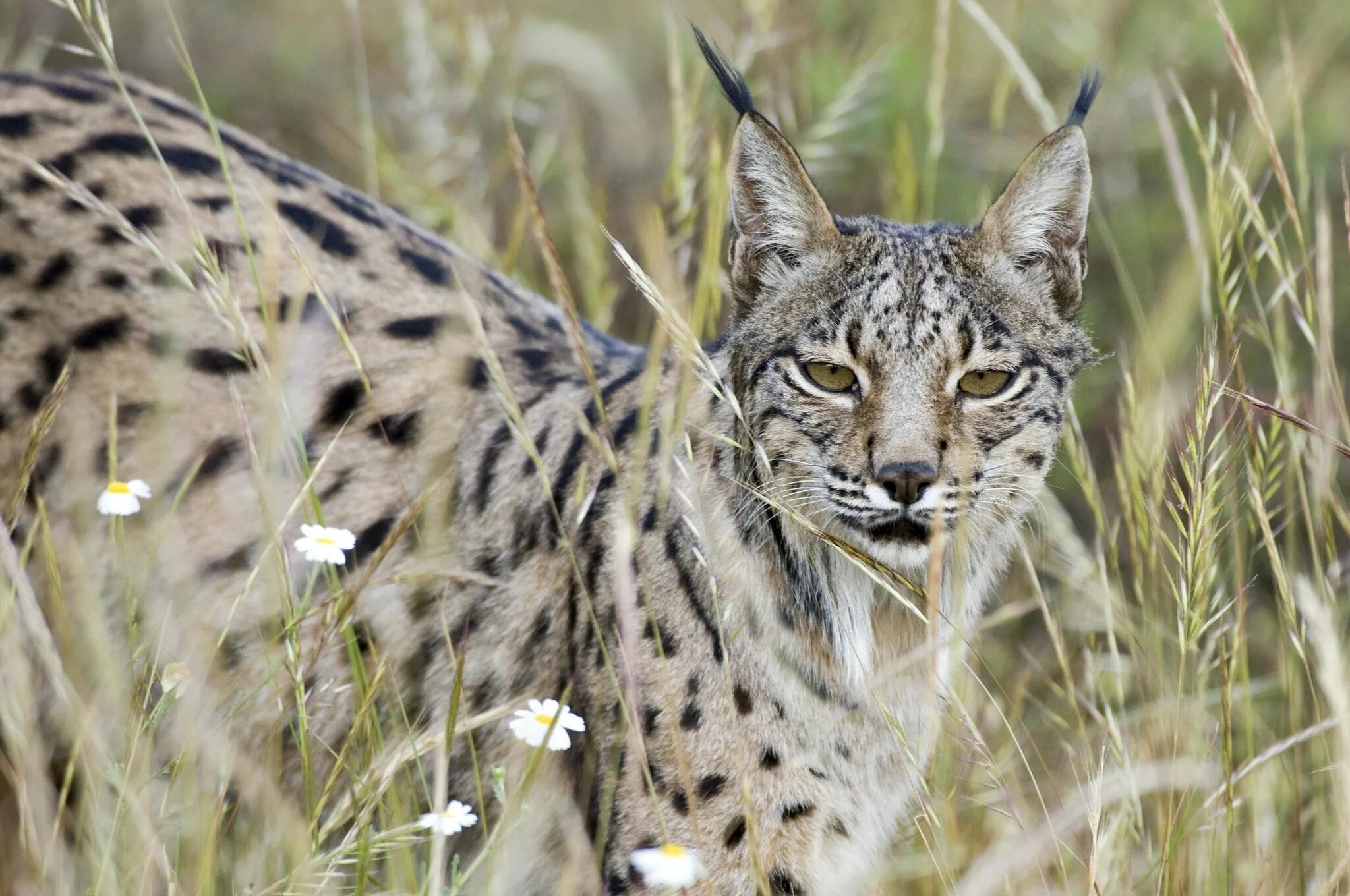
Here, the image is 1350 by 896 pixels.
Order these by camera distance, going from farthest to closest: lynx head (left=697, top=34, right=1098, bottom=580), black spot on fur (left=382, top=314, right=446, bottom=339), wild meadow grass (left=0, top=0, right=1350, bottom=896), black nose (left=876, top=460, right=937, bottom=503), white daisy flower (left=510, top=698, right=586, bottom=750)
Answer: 1. black spot on fur (left=382, top=314, right=446, bottom=339)
2. lynx head (left=697, top=34, right=1098, bottom=580)
3. black nose (left=876, top=460, right=937, bottom=503)
4. wild meadow grass (left=0, top=0, right=1350, bottom=896)
5. white daisy flower (left=510, top=698, right=586, bottom=750)

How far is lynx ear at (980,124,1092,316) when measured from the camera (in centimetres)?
323

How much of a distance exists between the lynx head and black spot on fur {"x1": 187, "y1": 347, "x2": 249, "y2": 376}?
1.42m

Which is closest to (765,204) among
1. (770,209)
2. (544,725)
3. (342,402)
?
(770,209)

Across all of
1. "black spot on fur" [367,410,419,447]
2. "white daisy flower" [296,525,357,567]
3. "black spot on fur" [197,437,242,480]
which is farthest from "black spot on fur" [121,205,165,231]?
"white daisy flower" [296,525,357,567]

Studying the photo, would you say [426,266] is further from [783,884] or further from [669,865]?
[669,865]

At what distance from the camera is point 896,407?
10.1 feet

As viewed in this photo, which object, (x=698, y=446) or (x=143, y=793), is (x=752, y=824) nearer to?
(x=143, y=793)

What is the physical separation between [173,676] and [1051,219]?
210 cm

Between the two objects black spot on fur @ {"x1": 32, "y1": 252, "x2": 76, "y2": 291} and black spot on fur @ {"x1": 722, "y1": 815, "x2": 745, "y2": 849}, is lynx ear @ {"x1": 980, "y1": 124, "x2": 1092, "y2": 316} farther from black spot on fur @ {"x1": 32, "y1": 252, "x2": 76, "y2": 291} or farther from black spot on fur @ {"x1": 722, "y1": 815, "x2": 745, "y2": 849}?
black spot on fur @ {"x1": 32, "y1": 252, "x2": 76, "y2": 291}

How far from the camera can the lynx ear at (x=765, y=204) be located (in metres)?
3.21

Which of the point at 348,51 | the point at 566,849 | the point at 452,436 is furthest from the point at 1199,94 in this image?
the point at 566,849

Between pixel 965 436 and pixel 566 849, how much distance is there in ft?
4.41

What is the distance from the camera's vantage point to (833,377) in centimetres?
321

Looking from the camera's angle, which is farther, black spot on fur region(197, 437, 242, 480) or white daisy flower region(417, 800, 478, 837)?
black spot on fur region(197, 437, 242, 480)
